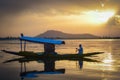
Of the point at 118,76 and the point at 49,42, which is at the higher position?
the point at 49,42

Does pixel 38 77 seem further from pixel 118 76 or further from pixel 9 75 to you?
pixel 118 76

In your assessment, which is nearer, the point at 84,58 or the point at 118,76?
A: the point at 118,76

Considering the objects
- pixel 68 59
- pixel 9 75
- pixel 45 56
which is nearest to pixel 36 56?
pixel 45 56

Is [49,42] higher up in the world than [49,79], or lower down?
higher up

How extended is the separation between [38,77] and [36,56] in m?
19.7

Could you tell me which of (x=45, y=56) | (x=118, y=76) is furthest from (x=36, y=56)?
(x=118, y=76)

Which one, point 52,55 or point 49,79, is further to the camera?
point 52,55

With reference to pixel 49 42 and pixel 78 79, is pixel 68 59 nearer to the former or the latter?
pixel 49 42

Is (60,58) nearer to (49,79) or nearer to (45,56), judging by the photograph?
(45,56)

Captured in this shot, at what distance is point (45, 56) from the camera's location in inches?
1828

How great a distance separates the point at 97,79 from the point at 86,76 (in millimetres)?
2070

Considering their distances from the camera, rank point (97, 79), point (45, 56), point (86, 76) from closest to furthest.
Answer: point (97, 79), point (86, 76), point (45, 56)

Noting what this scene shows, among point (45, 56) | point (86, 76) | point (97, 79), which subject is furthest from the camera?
point (45, 56)

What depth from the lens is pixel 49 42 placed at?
46.5 m
